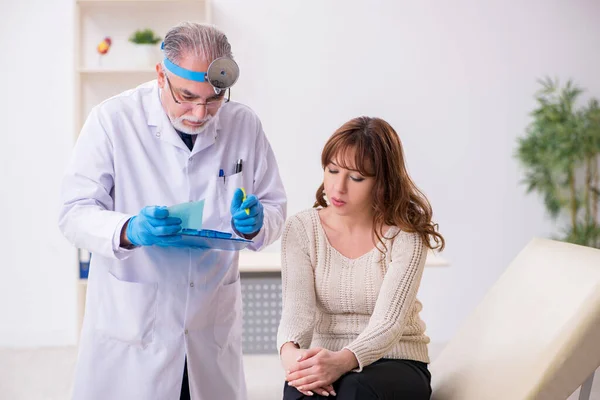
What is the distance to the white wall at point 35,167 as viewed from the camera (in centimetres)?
414

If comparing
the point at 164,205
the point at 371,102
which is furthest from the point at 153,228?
the point at 371,102

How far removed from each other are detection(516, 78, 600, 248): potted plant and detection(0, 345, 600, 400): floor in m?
1.07

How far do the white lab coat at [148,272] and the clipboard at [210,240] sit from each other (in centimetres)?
11

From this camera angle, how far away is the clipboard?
1.60 m

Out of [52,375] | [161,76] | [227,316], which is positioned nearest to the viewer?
[161,76]

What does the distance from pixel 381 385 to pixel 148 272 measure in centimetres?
62

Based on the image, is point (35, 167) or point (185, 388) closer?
point (185, 388)

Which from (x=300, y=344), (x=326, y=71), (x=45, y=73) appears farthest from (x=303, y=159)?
(x=300, y=344)

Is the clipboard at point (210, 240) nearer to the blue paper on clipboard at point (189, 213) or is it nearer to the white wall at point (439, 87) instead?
the blue paper on clipboard at point (189, 213)

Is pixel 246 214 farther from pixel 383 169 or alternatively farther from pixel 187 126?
pixel 383 169

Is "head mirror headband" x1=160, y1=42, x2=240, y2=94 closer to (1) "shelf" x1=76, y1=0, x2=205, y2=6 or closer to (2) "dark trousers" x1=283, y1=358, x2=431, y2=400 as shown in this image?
(2) "dark trousers" x1=283, y1=358, x2=431, y2=400

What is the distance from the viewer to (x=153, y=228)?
1.59 m

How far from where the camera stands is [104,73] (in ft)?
13.5

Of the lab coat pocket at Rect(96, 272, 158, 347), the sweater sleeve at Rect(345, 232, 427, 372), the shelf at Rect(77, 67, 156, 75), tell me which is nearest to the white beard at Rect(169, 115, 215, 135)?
the lab coat pocket at Rect(96, 272, 158, 347)
